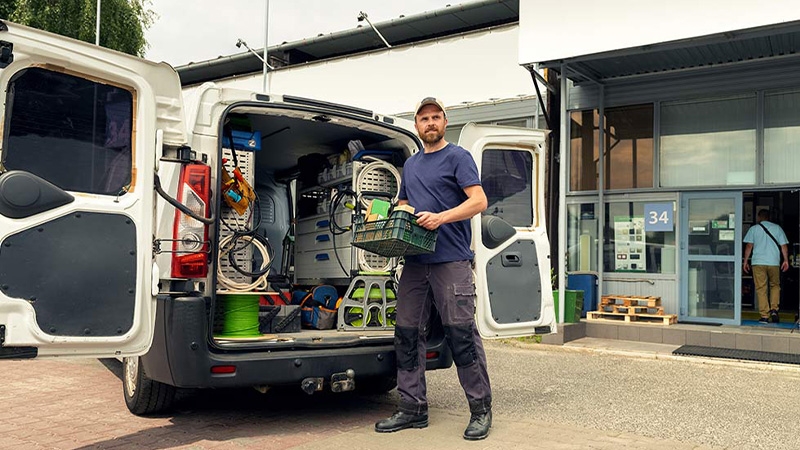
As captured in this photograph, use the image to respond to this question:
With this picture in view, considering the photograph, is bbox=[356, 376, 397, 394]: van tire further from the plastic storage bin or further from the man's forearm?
the plastic storage bin

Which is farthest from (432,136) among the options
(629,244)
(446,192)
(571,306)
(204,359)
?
(629,244)

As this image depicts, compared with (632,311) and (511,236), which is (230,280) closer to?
(511,236)

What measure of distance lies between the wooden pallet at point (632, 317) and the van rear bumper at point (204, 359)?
670 cm

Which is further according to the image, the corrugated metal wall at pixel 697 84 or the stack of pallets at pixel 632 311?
the stack of pallets at pixel 632 311

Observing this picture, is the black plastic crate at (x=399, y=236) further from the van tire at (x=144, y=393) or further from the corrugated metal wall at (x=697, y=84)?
the corrugated metal wall at (x=697, y=84)

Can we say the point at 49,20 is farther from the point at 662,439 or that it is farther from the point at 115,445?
the point at 662,439

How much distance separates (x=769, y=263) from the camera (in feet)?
35.3

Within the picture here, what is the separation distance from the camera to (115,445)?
4.21 meters

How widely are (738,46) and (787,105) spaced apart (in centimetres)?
134

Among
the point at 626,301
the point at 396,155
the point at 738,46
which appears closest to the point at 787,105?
the point at 738,46

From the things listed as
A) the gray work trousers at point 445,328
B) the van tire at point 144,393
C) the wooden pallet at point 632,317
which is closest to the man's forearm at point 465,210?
the gray work trousers at point 445,328

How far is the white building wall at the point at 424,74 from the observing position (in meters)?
12.9

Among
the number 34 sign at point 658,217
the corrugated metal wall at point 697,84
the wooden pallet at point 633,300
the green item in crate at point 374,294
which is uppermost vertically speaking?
the corrugated metal wall at point 697,84

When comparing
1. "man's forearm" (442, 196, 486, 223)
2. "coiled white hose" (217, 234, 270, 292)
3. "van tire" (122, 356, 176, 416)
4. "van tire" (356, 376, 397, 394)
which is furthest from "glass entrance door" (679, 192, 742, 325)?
"van tire" (122, 356, 176, 416)
